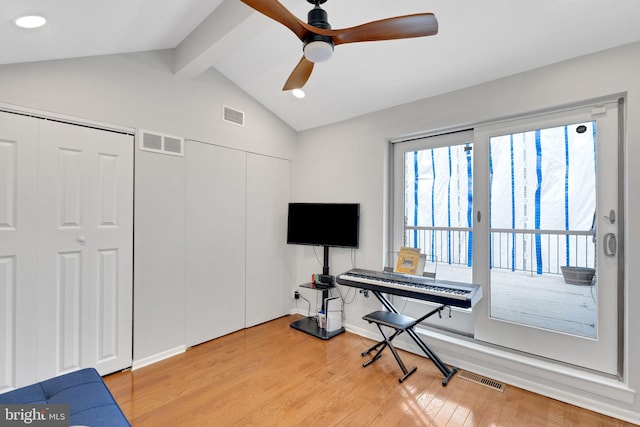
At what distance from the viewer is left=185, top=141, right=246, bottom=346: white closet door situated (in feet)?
10.0

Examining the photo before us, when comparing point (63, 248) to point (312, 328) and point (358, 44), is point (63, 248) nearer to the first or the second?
point (312, 328)

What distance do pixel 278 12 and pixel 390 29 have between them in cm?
56

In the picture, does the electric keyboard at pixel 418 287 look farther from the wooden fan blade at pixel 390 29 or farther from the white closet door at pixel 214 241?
the wooden fan blade at pixel 390 29

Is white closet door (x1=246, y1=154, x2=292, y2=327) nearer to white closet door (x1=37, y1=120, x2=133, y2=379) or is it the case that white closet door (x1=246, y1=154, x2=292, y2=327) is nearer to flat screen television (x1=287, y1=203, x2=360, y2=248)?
flat screen television (x1=287, y1=203, x2=360, y2=248)

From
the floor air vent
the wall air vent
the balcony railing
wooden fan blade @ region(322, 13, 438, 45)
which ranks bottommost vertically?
the floor air vent

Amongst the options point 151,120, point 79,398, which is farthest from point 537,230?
point 151,120

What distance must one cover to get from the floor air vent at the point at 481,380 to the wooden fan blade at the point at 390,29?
2.55 metres

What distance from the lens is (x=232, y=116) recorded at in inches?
133

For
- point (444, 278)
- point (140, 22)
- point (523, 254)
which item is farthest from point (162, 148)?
point (523, 254)

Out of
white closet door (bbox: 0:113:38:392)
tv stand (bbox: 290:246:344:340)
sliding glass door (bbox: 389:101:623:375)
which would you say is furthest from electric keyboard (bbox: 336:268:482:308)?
white closet door (bbox: 0:113:38:392)

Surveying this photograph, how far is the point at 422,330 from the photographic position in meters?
3.01

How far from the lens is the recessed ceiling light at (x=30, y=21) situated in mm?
1659

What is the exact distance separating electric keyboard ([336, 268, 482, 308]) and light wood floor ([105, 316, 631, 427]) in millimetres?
694

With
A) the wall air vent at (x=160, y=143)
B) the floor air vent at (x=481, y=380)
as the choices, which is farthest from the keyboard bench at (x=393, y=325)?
the wall air vent at (x=160, y=143)
